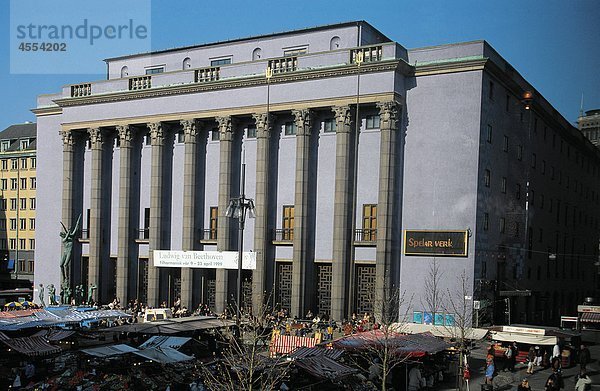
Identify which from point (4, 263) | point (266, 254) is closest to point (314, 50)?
point (266, 254)

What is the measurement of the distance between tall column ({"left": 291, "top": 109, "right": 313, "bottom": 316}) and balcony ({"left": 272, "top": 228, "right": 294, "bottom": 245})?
1.79 metres


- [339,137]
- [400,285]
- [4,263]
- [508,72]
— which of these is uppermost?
[508,72]

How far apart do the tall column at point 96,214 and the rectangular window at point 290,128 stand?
60.3 feet

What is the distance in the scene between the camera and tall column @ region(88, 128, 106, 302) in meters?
57.8

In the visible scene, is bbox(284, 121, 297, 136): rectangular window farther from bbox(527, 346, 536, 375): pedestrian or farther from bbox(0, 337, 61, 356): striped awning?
bbox(0, 337, 61, 356): striped awning

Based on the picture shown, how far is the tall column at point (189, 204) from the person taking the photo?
53.2m

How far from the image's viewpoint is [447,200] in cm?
4472

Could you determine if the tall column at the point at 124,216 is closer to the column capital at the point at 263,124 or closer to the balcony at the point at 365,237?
the column capital at the point at 263,124

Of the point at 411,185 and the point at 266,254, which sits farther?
the point at 266,254

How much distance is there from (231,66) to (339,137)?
1183 centimetres

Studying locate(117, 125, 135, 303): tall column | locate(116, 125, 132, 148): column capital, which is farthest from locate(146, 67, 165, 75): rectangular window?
locate(117, 125, 135, 303): tall column

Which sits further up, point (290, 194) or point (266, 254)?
point (290, 194)

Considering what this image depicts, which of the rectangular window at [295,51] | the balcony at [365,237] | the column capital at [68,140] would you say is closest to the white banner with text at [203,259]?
the balcony at [365,237]

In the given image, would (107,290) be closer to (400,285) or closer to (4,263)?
(400,285)
